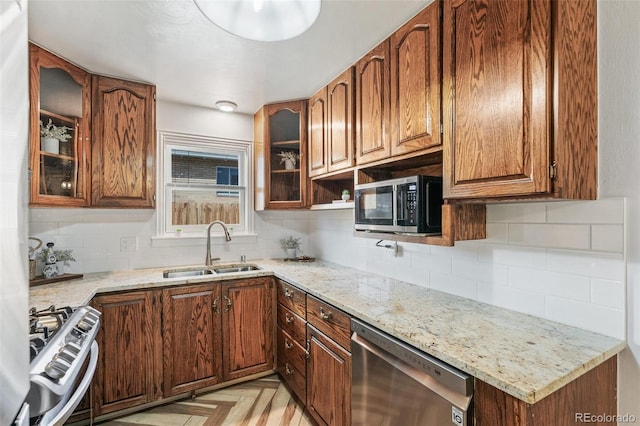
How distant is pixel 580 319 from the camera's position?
47.3 inches

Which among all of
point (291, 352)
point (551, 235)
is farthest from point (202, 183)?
point (551, 235)

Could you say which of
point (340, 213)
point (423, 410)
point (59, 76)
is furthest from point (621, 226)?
point (59, 76)

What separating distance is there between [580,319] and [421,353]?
0.67m

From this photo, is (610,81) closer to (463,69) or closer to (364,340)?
(463,69)

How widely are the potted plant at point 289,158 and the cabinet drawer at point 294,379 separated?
5.32 ft

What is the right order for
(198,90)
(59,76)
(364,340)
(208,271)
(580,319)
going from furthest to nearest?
(208,271), (198,90), (59,76), (364,340), (580,319)

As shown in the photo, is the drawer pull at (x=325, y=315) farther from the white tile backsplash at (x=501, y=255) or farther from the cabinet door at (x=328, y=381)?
the white tile backsplash at (x=501, y=255)

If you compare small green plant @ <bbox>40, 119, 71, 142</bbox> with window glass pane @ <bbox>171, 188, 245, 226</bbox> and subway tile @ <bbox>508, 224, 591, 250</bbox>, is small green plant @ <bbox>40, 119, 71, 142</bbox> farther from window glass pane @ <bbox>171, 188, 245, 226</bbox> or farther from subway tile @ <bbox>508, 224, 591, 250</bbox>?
Result: subway tile @ <bbox>508, 224, 591, 250</bbox>

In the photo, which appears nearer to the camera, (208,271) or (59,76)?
(59,76)

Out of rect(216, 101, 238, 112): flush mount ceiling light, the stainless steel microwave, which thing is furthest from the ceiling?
the stainless steel microwave

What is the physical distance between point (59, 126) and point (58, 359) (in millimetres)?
1594

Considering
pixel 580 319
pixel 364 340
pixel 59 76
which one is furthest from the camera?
pixel 59 76

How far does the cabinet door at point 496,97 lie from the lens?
1016 mm

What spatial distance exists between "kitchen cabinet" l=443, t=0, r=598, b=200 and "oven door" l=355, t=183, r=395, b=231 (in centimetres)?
39
